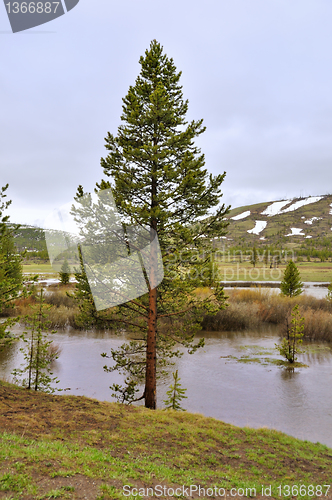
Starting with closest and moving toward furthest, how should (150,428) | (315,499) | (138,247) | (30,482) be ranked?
Answer: 1. (30,482)
2. (315,499)
3. (150,428)
4. (138,247)

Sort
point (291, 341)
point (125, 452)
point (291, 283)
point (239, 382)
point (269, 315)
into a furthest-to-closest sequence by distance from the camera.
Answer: point (291, 283), point (269, 315), point (291, 341), point (239, 382), point (125, 452)

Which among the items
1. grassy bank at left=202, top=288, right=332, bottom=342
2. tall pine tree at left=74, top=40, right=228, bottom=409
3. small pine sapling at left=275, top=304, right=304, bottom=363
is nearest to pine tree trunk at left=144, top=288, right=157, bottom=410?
tall pine tree at left=74, top=40, right=228, bottom=409

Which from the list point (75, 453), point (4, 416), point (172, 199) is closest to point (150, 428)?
point (75, 453)

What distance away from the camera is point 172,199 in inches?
458

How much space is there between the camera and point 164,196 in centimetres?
1095

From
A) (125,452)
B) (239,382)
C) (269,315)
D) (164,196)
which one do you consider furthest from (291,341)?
(125,452)

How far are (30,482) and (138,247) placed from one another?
322 inches

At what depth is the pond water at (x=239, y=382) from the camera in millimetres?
11547

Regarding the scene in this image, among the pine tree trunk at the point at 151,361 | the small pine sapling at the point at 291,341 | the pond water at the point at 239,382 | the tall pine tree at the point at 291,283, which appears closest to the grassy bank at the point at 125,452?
the pine tree trunk at the point at 151,361

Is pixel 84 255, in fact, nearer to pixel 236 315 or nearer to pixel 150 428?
pixel 150 428

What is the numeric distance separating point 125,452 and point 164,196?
7.41 m

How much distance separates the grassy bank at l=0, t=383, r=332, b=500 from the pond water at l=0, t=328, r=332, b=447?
2227 millimetres

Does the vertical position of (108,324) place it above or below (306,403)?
above

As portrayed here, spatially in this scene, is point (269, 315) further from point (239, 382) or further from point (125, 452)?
point (125, 452)
